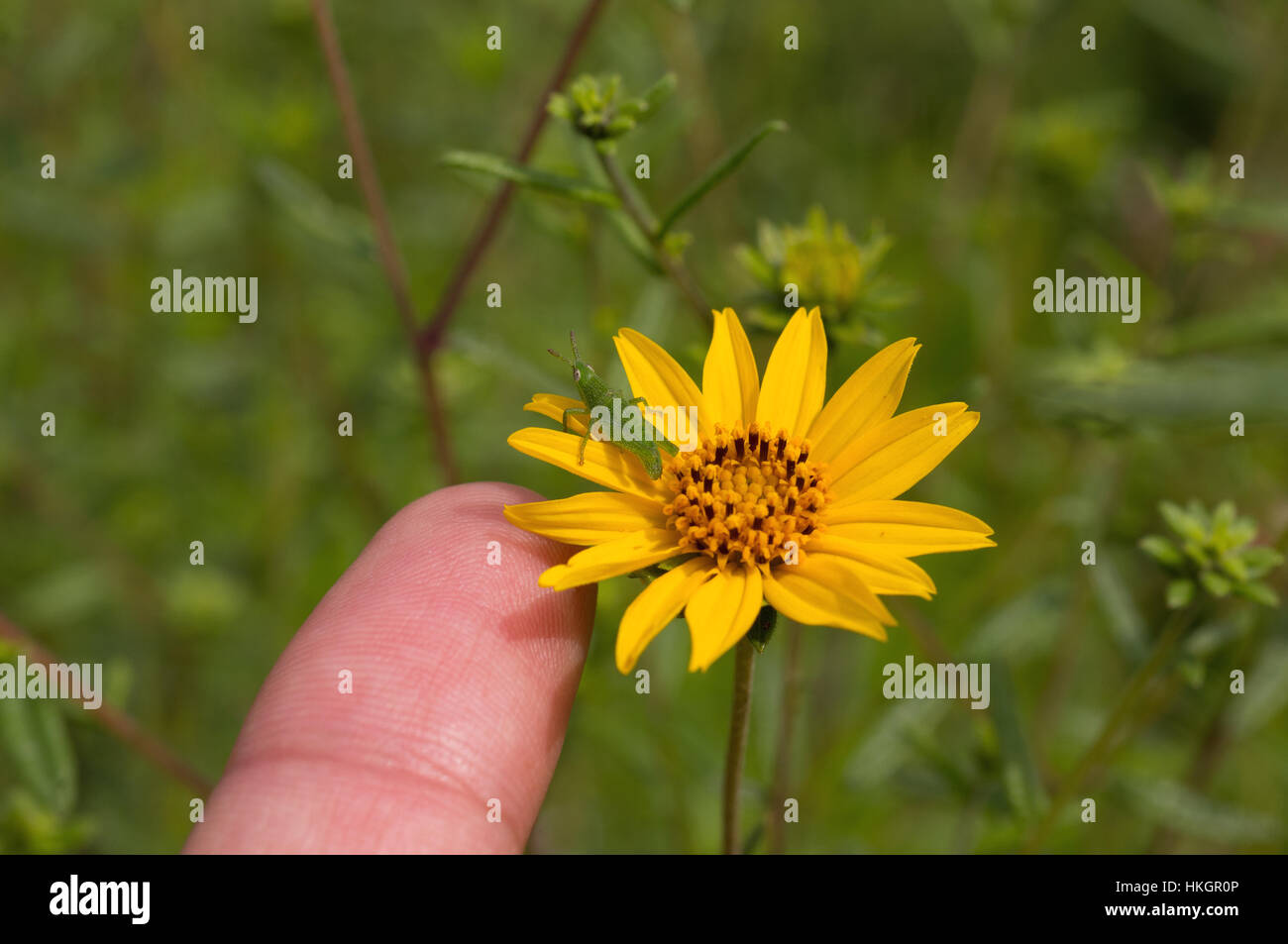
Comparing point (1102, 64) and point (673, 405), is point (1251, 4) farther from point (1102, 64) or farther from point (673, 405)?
point (673, 405)

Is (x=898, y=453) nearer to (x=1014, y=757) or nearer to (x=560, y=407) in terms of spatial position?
A: (x=560, y=407)

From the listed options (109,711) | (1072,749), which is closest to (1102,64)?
(1072,749)

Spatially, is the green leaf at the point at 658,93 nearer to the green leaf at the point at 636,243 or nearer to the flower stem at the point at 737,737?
the green leaf at the point at 636,243

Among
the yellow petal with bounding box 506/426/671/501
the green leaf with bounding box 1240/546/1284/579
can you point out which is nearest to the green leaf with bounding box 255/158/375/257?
the yellow petal with bounding box 506/426/671/501

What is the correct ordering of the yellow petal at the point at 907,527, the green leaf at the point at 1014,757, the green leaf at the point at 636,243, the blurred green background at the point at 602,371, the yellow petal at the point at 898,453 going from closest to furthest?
the yellow petal at the point at 907,527
the yellow petal at the point at 898,453
the green leaf at the point at 636,243
the green leaf at the point at 1014,757
the blurred green background at the point at 602,371

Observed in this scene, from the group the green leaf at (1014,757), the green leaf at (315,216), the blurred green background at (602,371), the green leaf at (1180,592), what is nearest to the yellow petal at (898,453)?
the blurred green background at (602,371)

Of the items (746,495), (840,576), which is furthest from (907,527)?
(746,495)
